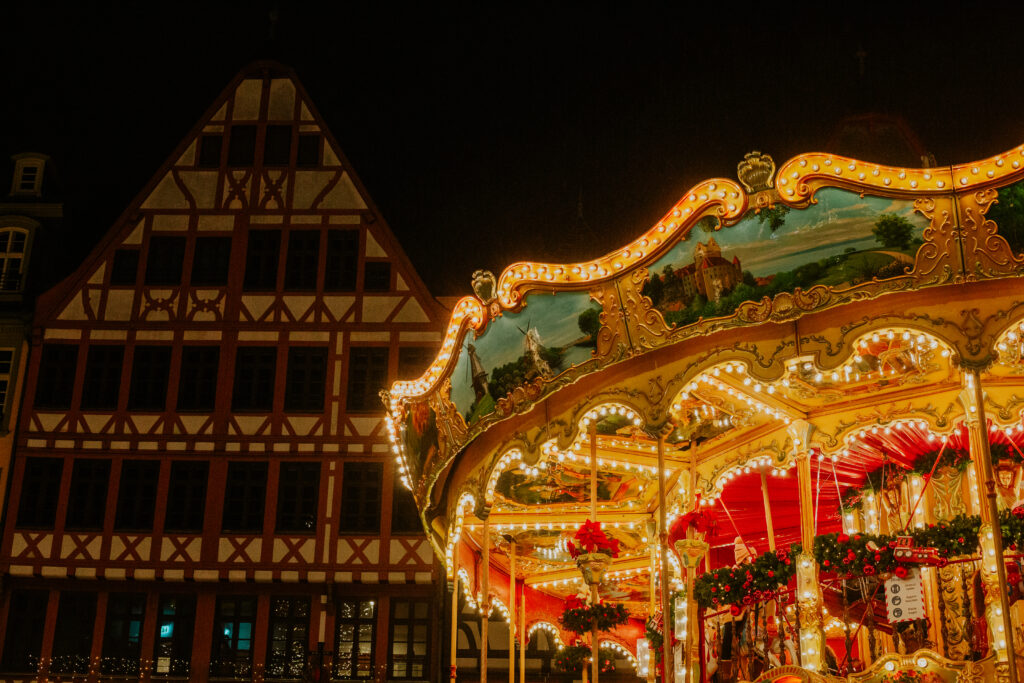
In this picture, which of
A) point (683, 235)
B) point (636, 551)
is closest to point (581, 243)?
point (636, 551)

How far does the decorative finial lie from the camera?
9258mm

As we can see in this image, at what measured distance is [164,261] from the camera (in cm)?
2450

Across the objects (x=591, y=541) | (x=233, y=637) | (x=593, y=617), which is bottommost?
(x=593, y=617)

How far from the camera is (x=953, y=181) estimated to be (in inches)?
346

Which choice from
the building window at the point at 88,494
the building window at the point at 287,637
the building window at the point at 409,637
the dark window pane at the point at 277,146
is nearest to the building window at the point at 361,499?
the building window at the point at 409,637

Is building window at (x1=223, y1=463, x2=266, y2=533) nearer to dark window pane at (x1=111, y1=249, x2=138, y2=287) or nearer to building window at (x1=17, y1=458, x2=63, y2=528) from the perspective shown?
building window at (x1=17, y1=458, x2=63, y2=528)

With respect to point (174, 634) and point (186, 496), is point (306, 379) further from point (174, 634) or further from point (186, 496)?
point (174, 634)

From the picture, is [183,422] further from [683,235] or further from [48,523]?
[683,235]

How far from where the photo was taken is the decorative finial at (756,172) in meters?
9.26

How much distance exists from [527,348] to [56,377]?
16.3 metres

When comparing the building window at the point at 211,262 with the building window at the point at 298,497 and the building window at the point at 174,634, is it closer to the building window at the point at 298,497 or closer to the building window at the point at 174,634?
the building window at the point at 298,497

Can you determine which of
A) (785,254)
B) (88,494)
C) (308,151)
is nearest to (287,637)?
Result: (88,494)

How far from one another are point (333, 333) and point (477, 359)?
41.8 ft

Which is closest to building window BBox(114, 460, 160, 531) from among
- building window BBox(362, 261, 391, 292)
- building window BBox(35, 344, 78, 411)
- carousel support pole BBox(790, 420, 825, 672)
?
building window BBox(35, 344, 78, 411)
